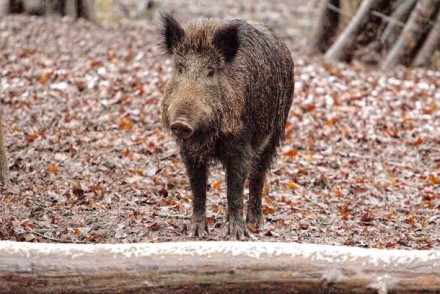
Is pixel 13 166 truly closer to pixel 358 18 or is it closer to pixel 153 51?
pixel 153 51

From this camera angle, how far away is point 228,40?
5898 mm

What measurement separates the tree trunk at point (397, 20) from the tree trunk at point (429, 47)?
0.78 m

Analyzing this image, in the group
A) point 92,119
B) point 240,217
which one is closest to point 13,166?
point 92,119

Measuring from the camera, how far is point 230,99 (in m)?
5.90

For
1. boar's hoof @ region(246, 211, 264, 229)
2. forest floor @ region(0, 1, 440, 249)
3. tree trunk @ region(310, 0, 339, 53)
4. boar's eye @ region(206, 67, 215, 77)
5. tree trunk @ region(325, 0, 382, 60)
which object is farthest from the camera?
tree trunk @ region(310, 0, 339, 53)

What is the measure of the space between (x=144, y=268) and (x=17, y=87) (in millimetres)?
7871

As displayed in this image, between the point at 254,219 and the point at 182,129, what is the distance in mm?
1940

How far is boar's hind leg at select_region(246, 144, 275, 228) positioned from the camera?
7.00m

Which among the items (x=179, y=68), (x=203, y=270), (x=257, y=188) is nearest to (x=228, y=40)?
(x=179, y=68)

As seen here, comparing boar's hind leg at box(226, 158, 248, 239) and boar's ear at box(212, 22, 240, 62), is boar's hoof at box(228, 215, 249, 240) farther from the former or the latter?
boar's ear at box(212, 22, 240, 62)

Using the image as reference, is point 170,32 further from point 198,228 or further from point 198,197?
point 198,228

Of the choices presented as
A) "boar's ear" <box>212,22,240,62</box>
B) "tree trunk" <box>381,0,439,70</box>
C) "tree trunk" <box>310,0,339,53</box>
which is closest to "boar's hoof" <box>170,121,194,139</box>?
"boar's ear" <box>212,22,240,62</box>

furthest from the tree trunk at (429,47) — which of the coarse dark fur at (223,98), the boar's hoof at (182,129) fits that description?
the boar's hoof at (182,129)

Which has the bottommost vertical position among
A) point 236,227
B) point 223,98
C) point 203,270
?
point 236,227
